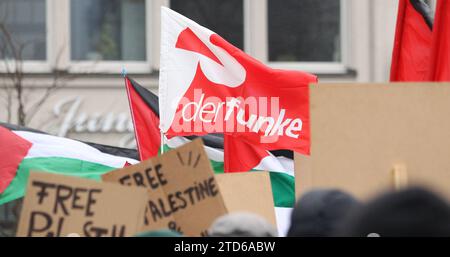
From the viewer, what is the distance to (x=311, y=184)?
5000 mm

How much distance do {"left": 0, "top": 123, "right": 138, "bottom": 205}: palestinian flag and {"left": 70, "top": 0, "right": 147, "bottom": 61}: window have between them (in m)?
5.92

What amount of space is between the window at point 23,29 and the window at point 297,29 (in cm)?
308

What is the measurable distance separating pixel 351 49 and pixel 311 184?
421 inches

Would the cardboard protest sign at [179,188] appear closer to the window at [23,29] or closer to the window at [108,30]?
the window at [23,29]

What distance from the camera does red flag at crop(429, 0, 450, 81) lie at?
24.1 ft

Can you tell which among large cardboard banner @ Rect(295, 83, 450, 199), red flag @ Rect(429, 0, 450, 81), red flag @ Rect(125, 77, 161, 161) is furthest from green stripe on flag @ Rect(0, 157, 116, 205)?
large cardboard banner @ Rect(295, 83, 450, 199)

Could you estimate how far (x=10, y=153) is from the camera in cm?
868

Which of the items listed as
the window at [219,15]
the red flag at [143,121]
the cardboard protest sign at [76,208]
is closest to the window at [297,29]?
the window at [219,15]

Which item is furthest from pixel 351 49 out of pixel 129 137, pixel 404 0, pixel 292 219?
pixel 292 219


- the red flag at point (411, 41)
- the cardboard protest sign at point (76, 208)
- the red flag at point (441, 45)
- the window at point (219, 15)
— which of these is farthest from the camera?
the window at point (219, 15)

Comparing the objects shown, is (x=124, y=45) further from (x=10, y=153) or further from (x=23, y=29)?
(x=10, y=153)

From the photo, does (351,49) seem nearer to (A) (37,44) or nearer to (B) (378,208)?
(A) (37,44)

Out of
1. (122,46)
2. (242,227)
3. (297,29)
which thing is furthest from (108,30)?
(242,227)

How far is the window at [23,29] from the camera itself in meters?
14.6
